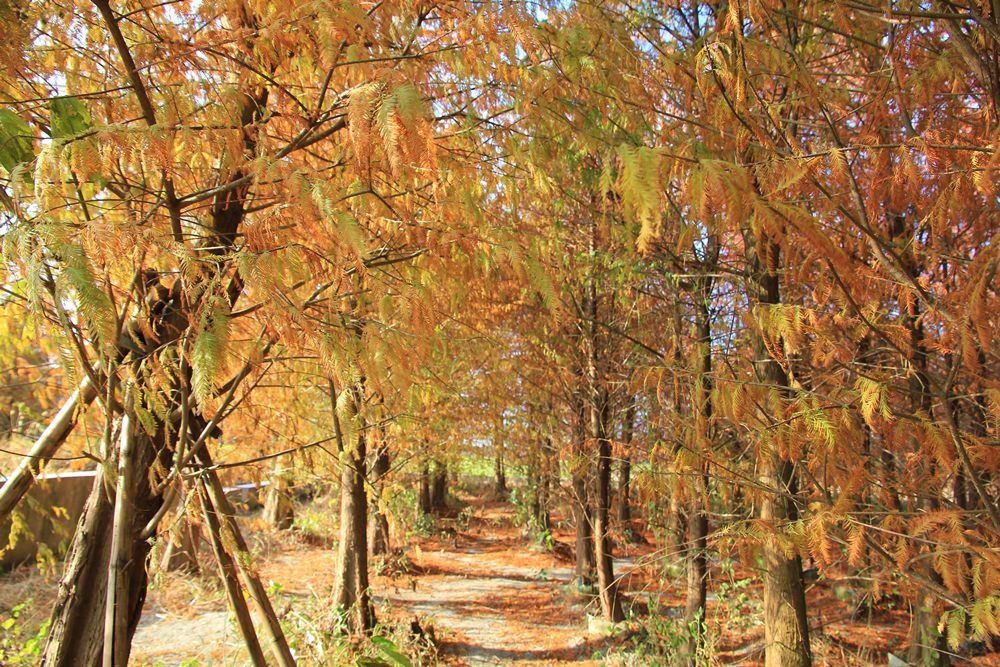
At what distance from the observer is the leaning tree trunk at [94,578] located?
7.61 feet

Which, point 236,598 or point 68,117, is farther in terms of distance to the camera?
point 236,598

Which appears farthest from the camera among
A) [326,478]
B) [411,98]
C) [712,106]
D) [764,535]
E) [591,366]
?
[591,366]

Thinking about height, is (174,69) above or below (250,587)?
above

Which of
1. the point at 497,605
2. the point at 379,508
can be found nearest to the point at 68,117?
the point at 379,508

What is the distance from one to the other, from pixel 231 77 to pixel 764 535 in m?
2.84

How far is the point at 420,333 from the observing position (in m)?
2.14

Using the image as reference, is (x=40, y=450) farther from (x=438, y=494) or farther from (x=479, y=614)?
(x=438, y=494)

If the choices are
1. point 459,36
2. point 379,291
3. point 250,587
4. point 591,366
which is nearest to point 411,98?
point 379,291

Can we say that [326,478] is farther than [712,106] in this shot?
Yes

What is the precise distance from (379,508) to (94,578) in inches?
160

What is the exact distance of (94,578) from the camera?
2.41m

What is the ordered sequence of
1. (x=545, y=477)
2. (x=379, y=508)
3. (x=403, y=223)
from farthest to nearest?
(x=545, y=477) < (x=379, y=508) < (x=403, y=223)

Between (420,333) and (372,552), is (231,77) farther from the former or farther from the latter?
(372,552)

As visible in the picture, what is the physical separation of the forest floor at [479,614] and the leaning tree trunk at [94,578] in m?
1.63
